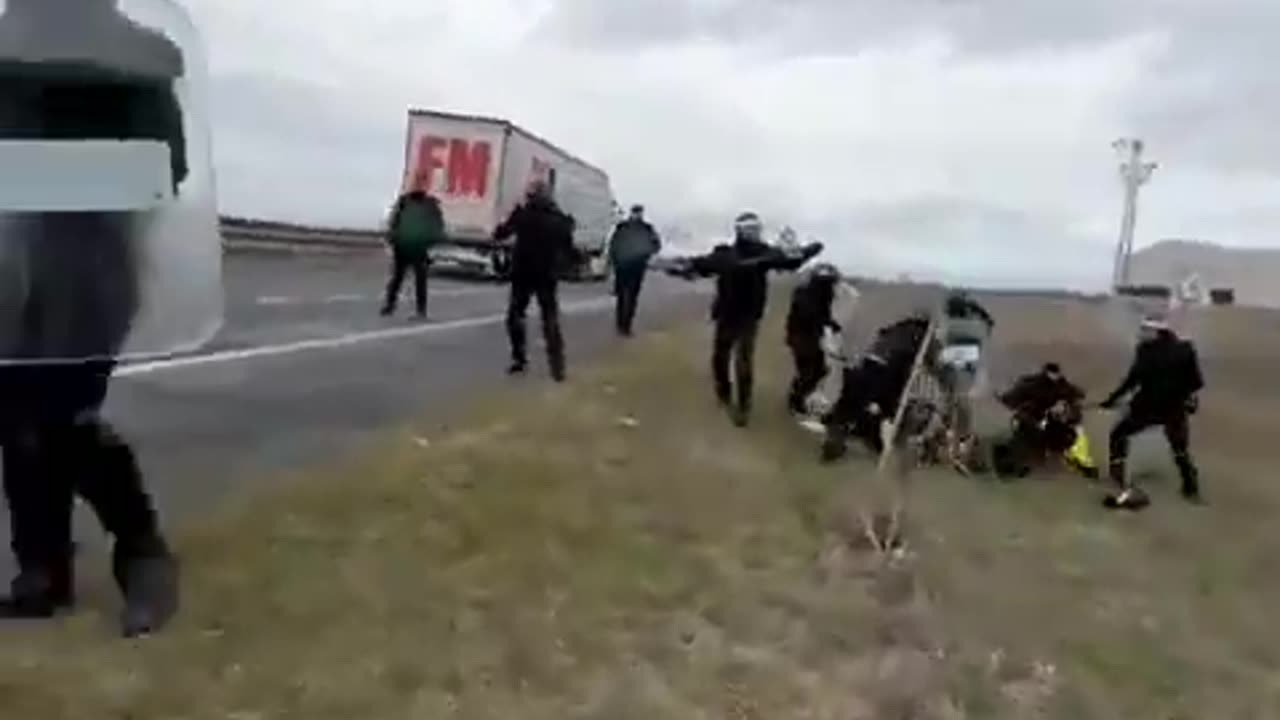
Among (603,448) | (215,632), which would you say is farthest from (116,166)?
(603,448)

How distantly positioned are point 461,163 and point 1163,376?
92.1 ft

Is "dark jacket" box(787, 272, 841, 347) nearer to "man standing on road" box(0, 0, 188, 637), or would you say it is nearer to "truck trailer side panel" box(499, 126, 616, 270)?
"man standing on road" box(0, 0, 188, 637)

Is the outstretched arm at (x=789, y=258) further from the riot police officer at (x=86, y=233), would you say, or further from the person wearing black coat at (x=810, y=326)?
the riot police officer at (x=86, y=233)

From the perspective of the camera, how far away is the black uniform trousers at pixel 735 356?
15008 mm

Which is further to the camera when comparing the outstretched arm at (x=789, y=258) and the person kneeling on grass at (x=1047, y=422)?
the person kneeling on grass at (x=1047, y=422)

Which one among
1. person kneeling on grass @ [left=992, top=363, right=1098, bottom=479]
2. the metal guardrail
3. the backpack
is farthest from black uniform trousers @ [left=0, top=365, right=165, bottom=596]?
the metal guardrail

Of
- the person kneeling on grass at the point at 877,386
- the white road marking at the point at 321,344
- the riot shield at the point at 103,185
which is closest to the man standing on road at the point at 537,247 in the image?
the white road marking at the point at 321,344

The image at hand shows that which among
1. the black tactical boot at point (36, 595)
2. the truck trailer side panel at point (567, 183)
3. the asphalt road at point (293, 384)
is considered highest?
the truck trailer side panel at point (567, 183)

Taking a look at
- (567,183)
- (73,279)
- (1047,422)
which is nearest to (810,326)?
(1047,422)

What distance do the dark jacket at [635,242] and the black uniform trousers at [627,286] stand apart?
16cm

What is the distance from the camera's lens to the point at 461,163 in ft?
136

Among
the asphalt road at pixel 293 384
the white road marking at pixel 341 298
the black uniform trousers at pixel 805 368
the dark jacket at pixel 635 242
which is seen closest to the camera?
the asphalt road at pixel 293 384

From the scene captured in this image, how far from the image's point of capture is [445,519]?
850 centimetres

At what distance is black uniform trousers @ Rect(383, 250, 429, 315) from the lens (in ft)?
74.8
